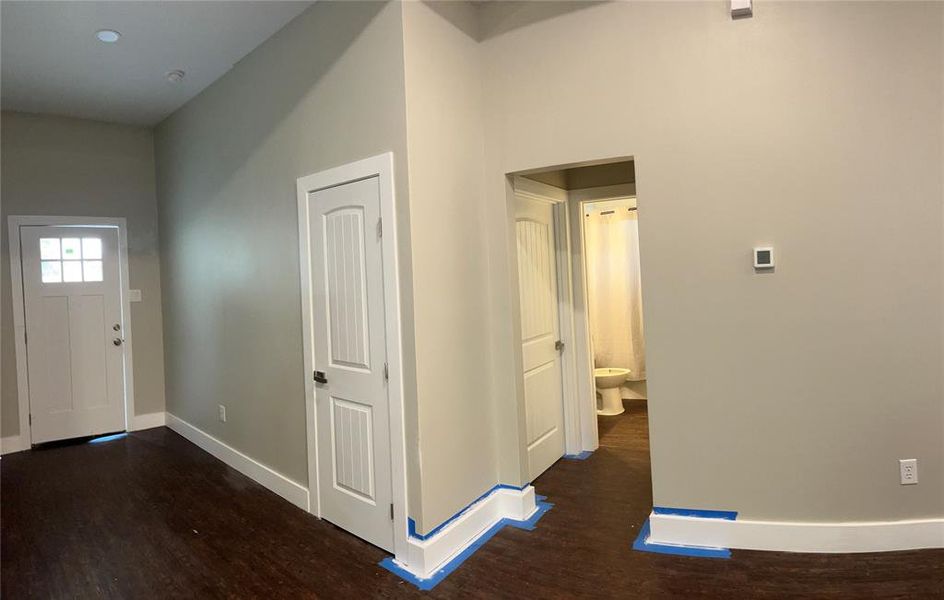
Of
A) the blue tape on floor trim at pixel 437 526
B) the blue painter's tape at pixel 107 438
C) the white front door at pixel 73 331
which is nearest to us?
the blue tape on floor trim at pixel 437 526

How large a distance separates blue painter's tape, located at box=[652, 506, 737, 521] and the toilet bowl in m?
2.34

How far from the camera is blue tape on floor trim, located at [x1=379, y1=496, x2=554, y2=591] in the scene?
2361 millimetres

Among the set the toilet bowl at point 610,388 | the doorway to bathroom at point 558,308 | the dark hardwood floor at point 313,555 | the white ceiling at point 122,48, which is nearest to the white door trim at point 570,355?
the doorway to bathroom at point 558,308

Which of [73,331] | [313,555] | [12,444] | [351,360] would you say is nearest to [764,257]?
[351,360]

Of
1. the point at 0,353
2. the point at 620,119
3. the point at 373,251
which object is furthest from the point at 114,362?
the point at 620,119

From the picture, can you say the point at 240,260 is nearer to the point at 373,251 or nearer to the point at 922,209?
the point at 373,251

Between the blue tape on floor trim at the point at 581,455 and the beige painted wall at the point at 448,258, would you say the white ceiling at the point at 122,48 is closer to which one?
the beige painted wall at the point at 448,258

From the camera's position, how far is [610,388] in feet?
16.4

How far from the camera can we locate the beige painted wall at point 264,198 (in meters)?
2.62

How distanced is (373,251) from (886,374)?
2.44 metres

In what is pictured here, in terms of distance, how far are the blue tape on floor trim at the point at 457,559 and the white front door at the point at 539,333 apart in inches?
18.1

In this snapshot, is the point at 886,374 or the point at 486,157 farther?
the point at 486,157

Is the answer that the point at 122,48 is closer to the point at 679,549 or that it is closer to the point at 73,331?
the point at 73,331

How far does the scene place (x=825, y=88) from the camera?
2352 mm
